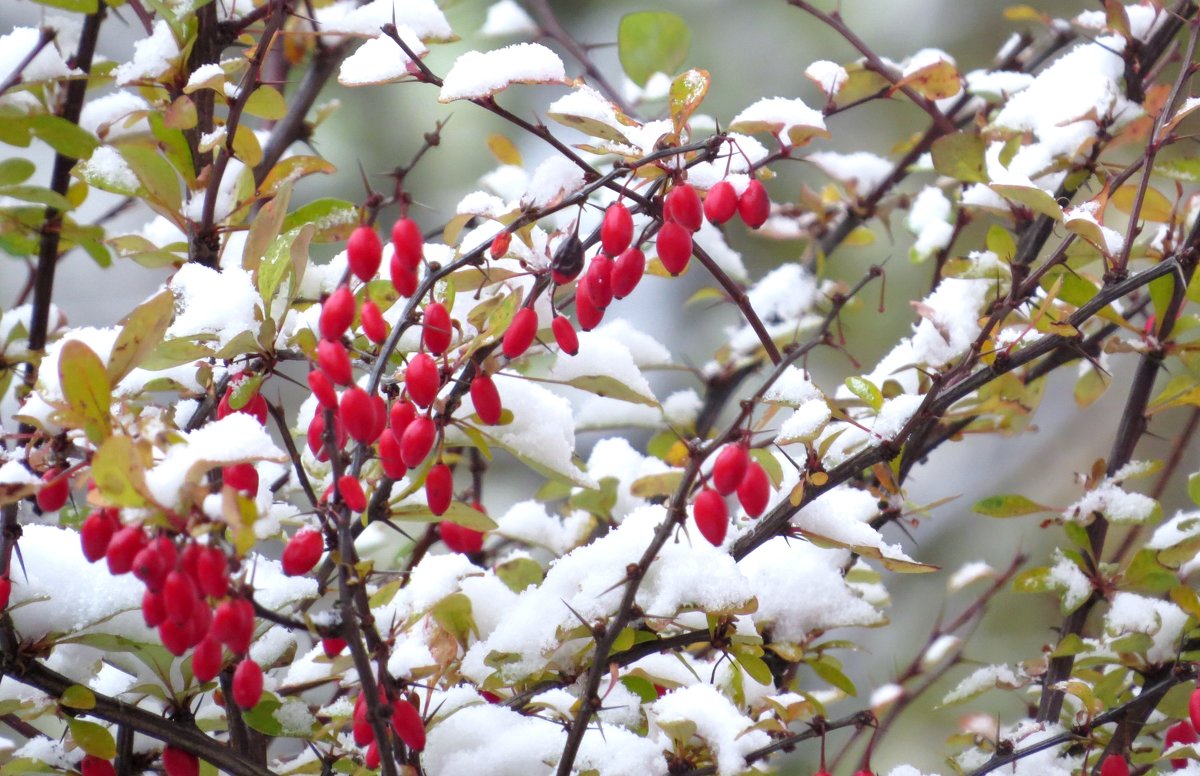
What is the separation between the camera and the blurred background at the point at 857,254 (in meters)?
2.12

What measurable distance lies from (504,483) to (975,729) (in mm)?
1266

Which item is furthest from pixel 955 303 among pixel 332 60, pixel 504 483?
pixel 504 483

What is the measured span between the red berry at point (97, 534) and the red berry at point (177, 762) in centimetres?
18

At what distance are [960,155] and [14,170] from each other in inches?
31.5

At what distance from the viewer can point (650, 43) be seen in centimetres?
123

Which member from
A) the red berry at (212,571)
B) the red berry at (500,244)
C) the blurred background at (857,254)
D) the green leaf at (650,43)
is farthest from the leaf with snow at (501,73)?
the blurred background at (857,254)

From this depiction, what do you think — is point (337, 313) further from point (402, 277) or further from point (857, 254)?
point (857, 254)

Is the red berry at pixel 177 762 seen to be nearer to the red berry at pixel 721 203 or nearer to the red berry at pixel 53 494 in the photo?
the red berry at pixel 53 494

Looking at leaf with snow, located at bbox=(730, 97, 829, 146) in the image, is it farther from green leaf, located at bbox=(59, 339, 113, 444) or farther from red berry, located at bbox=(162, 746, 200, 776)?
red berry, located at bbox=(162, 746, 200, 776)

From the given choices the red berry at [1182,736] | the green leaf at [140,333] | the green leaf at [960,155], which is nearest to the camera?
the green leaf at [140,333]

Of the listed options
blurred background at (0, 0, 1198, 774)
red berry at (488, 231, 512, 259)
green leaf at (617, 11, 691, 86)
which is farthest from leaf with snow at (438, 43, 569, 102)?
blurred background at (0, 0, 1198, 774)

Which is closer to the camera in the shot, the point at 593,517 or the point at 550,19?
the point at 593,517

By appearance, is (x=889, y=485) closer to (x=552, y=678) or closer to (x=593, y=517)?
(x=552, y=678)

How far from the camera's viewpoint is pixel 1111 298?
2.23 ft
